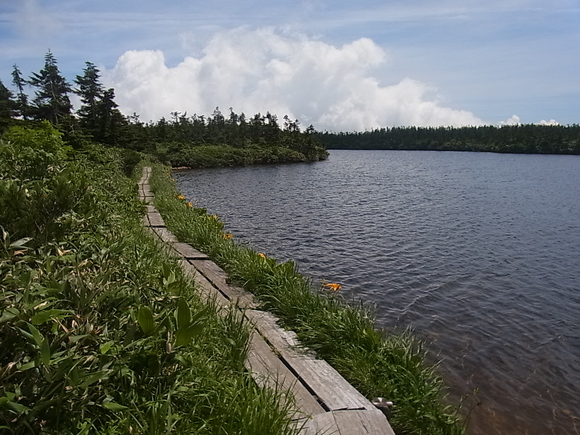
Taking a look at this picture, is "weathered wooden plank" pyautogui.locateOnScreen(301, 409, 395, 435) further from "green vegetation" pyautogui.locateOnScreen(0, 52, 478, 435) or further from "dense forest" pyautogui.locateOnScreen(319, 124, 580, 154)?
"dense forest" pyautogui.locateOnScreen(319, 124, 580, 154)

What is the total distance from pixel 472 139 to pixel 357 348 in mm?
126647

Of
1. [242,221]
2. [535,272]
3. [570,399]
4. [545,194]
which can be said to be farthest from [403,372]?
[545,194]

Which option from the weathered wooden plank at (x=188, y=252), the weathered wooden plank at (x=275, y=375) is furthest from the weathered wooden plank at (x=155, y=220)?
the weathered wooden plank at (x=275, y=375)

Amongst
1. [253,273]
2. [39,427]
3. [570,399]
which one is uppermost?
[39,427]

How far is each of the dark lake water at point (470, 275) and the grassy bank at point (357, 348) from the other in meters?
0.92

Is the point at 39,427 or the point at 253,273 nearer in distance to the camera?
the point at 39,427

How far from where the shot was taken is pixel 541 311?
7344mm

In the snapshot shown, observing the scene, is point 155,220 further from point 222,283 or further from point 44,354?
point 44,354

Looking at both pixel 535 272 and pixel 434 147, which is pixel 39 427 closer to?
pixel 535 272

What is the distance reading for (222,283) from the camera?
523cm

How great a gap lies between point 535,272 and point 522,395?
5.86 m

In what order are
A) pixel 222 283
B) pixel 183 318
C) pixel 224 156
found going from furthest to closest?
pixel 224 156 → pixel 222 283 → pixel 183 318

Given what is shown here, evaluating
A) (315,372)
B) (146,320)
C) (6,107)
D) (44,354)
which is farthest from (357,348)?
(6,107)

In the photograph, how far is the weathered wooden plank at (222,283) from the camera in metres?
4.75
